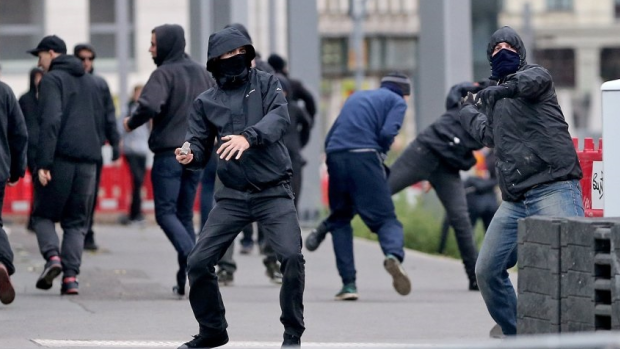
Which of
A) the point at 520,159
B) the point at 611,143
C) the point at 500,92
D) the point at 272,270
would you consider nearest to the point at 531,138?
the point at 520,159

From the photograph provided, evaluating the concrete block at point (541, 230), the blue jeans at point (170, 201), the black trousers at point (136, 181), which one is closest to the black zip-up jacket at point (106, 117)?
the blue jeans at point (170, 201)

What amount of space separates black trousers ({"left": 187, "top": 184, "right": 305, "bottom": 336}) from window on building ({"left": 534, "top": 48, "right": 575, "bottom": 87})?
203 feet

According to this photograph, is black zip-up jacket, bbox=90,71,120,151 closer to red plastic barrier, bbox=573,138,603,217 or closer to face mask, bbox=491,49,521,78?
red plastic barrier, bbox=573,138,603,217

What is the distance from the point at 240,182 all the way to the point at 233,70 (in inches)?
24.0

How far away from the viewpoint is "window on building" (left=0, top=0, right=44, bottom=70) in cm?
4434

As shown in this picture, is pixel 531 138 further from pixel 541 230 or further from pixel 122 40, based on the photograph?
pixel 122 40

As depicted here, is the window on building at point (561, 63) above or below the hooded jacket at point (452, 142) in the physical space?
below

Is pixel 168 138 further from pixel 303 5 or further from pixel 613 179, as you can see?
pixel 303 5

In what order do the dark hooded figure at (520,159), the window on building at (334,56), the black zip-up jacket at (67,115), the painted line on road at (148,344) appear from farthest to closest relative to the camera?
the window on building at (334,56)
the black zip-up jacket at (67,115)
the painted line on road at (148,344)
the dark hooded figure at (520,159)

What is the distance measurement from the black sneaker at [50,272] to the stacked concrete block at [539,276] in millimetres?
4649

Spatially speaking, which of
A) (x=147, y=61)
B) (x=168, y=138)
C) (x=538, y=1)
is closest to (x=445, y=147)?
(x=168, y=138)

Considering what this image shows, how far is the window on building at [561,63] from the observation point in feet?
226

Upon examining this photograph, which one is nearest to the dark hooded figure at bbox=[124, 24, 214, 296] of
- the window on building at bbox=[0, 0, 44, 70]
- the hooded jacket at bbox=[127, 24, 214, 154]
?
the hooded jacket at bbox=[127, 24, 214, 154]

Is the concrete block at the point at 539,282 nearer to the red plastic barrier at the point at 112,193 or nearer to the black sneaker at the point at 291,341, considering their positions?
the black sneaker at the point at 291,341
